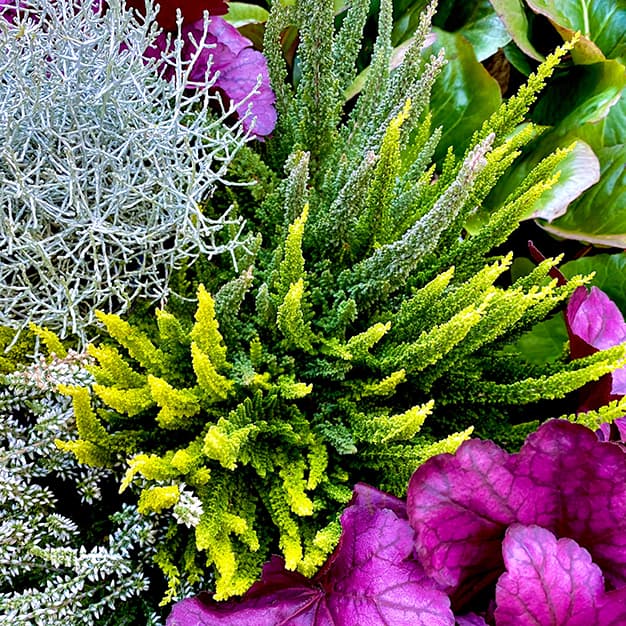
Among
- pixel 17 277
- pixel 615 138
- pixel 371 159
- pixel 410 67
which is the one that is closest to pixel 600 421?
pixel 371 159

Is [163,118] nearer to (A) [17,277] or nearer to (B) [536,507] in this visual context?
(A) [17,277]

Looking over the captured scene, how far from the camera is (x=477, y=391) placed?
56 cm

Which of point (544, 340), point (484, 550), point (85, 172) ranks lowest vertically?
point (544, 340)

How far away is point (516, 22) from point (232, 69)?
44 cm

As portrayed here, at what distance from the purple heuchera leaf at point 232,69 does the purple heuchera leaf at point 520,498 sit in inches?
15.5

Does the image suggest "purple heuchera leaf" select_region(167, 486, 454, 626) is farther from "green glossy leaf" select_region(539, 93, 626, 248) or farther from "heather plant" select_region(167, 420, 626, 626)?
"green glossy leaf" select_region(539, 93, 626, 248)

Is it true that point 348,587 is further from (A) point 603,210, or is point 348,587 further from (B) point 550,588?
(A) point 603,210

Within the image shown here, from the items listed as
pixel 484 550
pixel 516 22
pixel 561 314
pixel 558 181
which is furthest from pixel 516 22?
pixel 484 550

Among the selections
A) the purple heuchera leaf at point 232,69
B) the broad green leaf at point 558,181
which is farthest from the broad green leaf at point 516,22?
the purple heuchera leaf at point 232,69

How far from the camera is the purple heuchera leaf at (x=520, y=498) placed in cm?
42

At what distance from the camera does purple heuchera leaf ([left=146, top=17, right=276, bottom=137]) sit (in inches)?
26.2

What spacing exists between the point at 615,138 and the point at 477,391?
0.56m

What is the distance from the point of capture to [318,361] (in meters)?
0.55

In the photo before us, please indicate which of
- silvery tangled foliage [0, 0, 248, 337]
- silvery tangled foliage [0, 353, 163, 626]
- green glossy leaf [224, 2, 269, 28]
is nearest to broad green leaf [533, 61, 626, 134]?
green glossy leaf [224, 2, 269, 28]
